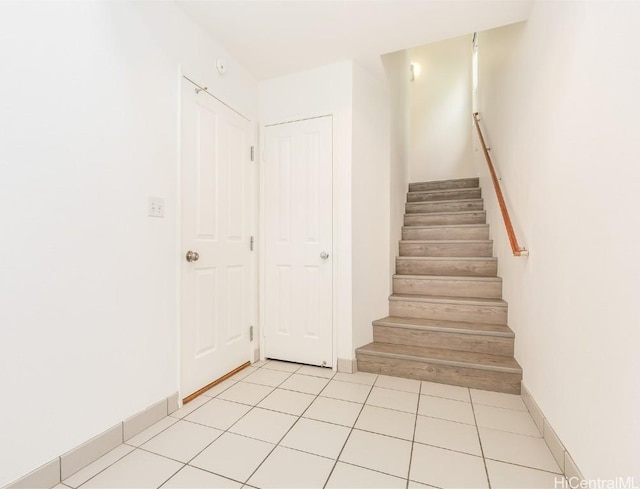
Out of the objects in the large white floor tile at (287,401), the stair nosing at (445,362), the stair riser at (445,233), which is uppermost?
the stair riser at (445,233)

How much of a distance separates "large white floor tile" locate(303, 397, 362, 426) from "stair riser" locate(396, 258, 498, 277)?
1697mm

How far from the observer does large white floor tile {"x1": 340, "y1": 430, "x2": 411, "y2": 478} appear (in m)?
1.44

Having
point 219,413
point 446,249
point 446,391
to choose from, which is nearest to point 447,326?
point 446,391

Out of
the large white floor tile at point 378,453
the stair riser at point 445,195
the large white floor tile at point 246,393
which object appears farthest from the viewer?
the stair riser at point 445,195

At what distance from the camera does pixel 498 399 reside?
207 centimetres

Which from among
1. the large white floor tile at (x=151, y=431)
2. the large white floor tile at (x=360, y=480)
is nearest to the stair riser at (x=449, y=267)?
the large white floor tile at (x=360, y=480)

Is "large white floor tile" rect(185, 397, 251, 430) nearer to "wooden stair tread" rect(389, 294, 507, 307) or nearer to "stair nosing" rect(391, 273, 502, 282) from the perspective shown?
"wooden stair tread" rect(389, 294, 507, 307)

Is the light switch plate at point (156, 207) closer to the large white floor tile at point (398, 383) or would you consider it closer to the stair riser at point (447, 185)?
the large white floor tile at point (398, 383)

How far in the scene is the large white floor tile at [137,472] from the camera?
1332mm

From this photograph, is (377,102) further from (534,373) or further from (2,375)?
(2,375)

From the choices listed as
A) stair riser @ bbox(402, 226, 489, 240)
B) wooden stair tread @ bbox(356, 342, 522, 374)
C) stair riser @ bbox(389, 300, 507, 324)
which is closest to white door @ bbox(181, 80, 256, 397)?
wooden stair tread @ bbox(356, 342, 522, 374)

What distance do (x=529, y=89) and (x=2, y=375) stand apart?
10.1ft

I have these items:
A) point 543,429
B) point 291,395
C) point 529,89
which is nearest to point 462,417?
point 543,429

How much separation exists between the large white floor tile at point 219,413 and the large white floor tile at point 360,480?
2.34 ft
